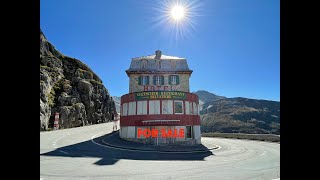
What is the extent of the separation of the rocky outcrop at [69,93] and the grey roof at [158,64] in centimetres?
2143

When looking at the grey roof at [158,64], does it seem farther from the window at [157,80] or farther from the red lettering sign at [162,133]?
the red lettering sign at [162,133]

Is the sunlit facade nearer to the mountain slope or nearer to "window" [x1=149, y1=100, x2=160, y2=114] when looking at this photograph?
"window" [x1=149, y1=100, x2=160, y2=114]

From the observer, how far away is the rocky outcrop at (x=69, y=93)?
195 ft

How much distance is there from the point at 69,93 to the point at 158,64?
113ft

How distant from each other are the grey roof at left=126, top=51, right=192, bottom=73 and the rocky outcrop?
21.4m

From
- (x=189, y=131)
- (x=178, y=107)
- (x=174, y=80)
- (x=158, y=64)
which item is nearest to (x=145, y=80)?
(x=158, y=64)

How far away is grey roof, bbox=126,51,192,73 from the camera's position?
42.5 meters

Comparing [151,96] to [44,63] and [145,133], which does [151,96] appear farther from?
[44,63]

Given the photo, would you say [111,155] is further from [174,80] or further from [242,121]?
[242,121]

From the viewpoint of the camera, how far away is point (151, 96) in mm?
35969
